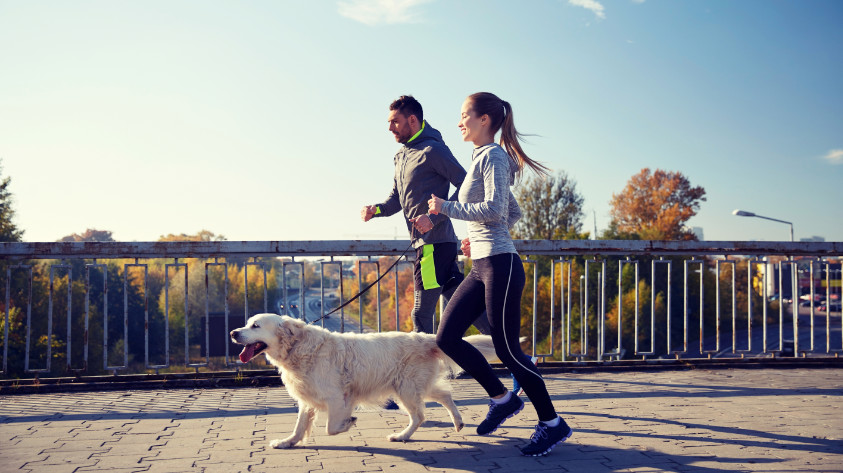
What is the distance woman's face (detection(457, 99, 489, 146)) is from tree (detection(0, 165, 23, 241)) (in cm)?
5464

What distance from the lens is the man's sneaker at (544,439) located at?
3652mm

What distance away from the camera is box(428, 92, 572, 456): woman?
3.73 m

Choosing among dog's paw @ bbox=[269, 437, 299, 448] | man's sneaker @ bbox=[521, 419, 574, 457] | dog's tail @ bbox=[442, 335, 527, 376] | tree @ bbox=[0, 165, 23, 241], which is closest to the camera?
man's sneaker @ bbox=[521, 419, 574, 457]

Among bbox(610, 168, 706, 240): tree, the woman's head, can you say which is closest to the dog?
the woman's head

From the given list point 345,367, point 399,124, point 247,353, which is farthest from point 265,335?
point 399,124

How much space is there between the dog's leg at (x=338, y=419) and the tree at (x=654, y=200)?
2530 inches

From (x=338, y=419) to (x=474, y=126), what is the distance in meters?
1.96

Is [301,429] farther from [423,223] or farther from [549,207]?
[549,207]

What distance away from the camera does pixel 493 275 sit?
3.74 metres

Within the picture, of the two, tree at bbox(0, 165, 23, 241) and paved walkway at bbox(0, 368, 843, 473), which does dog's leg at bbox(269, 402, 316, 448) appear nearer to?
paved walkway at bbox(0, 368, 843, 473)

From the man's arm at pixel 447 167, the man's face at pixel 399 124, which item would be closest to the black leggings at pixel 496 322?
the man's arm at pixel 447 167

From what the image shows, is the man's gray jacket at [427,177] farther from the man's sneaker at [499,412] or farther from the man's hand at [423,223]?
the man's sneaker at [499,412]

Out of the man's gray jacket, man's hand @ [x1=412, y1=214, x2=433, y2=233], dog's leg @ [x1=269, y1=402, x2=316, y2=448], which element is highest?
the man's gray jacket

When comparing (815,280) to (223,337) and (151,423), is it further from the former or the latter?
(151,423)
